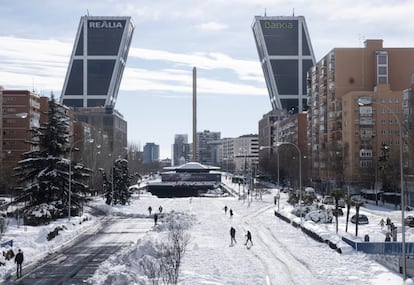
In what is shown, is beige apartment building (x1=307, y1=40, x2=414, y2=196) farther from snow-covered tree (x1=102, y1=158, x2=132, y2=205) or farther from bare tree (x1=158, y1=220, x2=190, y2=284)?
bare tree (x1=158, y1=220, x2=190, y2=284)

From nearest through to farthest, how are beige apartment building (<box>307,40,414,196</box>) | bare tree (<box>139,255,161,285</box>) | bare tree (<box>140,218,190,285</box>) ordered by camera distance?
bare tree (<box>140,218,190,285</box>) < bare tree (<box>139,255,161,285</box>) < beige apartment building (<box>307,40,414,196</box>)

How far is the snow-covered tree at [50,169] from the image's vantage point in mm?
48562

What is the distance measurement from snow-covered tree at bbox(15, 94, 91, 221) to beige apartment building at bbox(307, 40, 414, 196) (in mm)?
45912

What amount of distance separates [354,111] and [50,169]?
5686 centimetres

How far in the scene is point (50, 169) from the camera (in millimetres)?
49438

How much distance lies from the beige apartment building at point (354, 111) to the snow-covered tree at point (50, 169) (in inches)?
1808

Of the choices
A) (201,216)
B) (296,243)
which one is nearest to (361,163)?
(201,216)

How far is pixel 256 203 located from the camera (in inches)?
3273

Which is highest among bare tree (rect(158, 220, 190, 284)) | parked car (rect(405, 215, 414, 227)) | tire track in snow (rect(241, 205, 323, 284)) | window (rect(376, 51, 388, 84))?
window (rect(376, 51, 388, 84))

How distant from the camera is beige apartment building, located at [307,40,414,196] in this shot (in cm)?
9162

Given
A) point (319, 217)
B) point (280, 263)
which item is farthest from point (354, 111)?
point (280, 263)

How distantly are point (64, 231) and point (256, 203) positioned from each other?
42581mm

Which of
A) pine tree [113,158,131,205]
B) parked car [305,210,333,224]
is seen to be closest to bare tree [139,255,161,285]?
parked car [305,210,333,224]

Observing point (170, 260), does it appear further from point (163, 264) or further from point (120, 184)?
point (120, 184)
